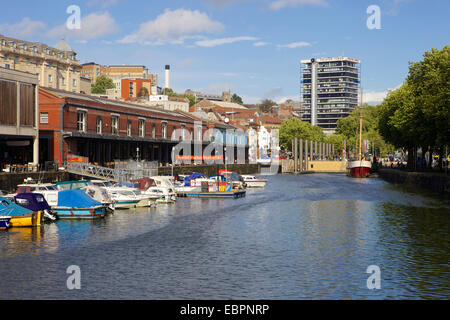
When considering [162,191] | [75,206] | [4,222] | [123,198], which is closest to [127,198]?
[123,198]

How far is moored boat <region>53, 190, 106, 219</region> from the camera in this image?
5178 cm

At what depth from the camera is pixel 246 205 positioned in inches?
2795

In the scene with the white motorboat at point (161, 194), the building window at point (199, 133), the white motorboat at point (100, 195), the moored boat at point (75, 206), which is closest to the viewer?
the moored boat at point (75, 206)

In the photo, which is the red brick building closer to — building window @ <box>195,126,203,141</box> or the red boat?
A: building window @ <box>195,126,203,141</box>

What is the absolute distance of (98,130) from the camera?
92.5m

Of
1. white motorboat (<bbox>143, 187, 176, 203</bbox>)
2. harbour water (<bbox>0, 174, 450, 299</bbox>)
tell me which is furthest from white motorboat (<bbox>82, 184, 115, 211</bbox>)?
white motorboat (<bbox>143, 187, 176, 203</bbox>)

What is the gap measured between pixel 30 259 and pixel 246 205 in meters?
39.3

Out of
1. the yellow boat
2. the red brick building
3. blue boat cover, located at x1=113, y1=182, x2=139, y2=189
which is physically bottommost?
the yellow boat

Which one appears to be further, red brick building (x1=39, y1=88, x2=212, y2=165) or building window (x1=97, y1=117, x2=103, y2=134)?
building window (x1=97, y1=117, x2=103, y2=134)

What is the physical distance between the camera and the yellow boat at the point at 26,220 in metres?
46.0

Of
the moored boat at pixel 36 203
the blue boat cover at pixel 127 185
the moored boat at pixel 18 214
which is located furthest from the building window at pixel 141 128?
the moored boat at pixel 18 214

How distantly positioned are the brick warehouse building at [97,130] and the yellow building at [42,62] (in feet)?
218

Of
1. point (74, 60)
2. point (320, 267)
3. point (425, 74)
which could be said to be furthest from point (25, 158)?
point (74, 60)

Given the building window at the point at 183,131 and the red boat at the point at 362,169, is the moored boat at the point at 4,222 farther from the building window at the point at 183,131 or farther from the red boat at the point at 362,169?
the red boat at the point at 362,169
